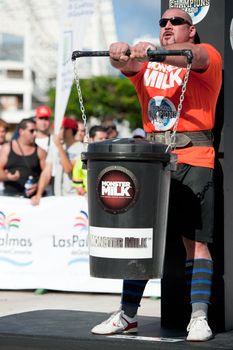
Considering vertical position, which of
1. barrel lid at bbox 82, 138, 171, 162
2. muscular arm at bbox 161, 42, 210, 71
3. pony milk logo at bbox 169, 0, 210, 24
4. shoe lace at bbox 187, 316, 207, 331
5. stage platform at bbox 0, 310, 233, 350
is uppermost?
pony milk logo at bbox 169, 0, 210, 24

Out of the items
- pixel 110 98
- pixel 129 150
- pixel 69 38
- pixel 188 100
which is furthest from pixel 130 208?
pixel 110 98

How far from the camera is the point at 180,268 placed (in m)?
5.62

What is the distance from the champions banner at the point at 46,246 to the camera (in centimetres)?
960

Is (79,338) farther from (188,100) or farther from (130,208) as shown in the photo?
(188,100)

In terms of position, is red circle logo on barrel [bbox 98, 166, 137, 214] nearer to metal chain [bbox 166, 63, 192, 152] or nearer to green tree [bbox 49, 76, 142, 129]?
metal chain [bbox 166, 63, 192, 152]

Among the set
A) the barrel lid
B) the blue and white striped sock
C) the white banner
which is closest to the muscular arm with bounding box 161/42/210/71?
the barrel lid

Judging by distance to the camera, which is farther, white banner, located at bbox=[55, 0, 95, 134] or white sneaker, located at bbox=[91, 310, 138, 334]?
white banner, located at bbox=[55, 0, 95, 134]

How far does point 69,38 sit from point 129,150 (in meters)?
6.94

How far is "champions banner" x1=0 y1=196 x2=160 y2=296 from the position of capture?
960 cm

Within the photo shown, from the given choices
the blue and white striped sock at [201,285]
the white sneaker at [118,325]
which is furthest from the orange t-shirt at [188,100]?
the white sneaker at [118,325]

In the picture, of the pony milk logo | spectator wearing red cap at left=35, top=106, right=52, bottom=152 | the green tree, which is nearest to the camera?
the pony milk logo

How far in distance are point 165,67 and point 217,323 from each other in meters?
1.68

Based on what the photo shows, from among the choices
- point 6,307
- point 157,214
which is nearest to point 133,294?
point 157,214

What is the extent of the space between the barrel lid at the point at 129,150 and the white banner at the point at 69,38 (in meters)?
6.37
